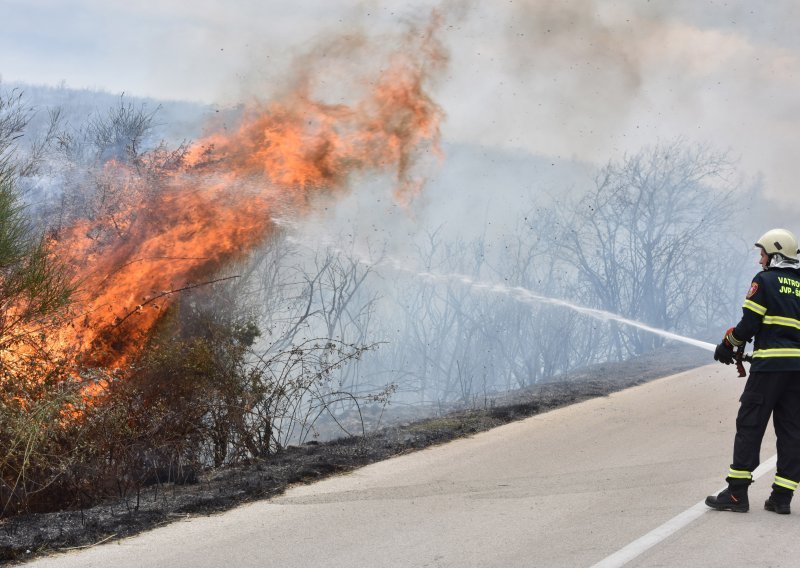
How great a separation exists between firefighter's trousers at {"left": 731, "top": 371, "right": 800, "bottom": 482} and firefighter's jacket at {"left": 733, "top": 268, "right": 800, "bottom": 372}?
131mm

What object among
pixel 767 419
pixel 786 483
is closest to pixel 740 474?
pixel 786 483

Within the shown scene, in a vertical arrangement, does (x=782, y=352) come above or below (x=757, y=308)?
below

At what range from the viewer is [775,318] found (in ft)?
22.5

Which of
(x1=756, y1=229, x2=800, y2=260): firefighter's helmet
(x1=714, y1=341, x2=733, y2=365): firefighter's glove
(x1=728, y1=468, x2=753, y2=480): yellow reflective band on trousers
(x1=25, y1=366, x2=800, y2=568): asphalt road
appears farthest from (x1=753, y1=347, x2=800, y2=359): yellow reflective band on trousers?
(x1=25, y1=366, x2=800, y2=568): asphalt road

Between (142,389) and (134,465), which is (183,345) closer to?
(142,389)

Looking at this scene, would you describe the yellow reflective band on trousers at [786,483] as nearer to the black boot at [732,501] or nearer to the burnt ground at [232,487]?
the black boot at [732,501]

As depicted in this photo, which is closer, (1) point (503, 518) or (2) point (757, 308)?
(1) point (503, 518)

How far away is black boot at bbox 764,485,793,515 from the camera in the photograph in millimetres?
6707

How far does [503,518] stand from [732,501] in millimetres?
1759

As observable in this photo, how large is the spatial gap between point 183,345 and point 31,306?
1.96 m

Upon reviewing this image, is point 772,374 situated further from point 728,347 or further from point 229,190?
point 229,190

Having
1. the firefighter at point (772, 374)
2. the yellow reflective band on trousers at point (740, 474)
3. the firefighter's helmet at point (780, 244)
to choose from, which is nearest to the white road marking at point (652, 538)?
the firefighter at point (772, 374)

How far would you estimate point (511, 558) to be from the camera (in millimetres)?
5492

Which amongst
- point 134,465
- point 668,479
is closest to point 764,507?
point 668,479
